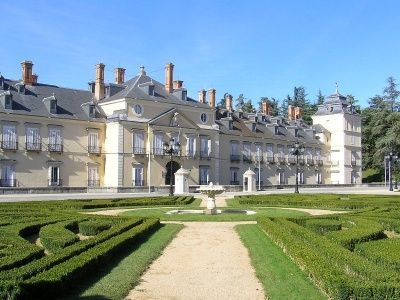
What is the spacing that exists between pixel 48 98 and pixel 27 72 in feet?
9.77

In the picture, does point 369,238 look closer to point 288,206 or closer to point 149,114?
point 288,206

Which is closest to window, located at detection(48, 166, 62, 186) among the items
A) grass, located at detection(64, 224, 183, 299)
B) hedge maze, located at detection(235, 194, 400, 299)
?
hedge maze, located at detection(235, 194, 400, 299)

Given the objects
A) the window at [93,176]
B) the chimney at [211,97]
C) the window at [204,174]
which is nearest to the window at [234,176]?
the window at [204,174]

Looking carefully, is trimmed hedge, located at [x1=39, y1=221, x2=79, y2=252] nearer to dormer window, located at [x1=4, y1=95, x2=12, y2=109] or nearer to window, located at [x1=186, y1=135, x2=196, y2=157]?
dormer window, located at [x1=4, y1=95, x2=12, y2=109]

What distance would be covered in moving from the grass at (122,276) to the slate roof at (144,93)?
1228 inches

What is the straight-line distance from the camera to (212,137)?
47344mm

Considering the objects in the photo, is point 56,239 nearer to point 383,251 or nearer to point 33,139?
point 383,251

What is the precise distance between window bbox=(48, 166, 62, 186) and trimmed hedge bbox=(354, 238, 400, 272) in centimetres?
3189

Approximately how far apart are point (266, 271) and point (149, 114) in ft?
115

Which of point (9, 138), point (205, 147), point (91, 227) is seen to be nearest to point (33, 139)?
point (9, 138)

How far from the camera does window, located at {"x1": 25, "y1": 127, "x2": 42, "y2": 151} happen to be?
3772 centimetres

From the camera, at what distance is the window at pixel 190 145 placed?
45.1m

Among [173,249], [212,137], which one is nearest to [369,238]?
[173,249]

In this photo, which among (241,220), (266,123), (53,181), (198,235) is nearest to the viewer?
(198,235)
